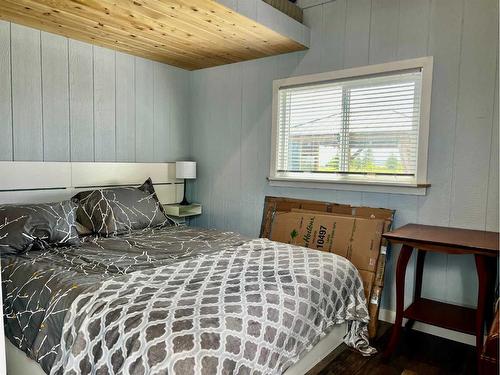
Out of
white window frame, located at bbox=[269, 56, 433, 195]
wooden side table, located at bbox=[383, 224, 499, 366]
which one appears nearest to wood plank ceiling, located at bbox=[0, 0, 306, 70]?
white window frame, located at bbox=[269, 56, 433, 195]

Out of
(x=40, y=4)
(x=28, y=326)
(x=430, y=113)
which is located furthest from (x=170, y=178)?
(x=430, y=113)

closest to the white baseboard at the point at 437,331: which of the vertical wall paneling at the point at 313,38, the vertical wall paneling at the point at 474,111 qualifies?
the vertical wall paneling at the point at 474,111

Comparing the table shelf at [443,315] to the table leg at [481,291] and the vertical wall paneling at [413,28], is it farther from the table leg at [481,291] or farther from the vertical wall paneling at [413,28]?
the vertical wall paneling at [413,28]

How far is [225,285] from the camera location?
179cm

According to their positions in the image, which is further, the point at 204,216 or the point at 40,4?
the point at 204,216

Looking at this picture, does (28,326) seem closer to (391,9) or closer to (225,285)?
(225,285)

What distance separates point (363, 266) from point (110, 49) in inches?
116

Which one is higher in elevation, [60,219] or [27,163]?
[27,163]

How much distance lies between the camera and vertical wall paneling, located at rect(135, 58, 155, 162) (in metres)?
3.67

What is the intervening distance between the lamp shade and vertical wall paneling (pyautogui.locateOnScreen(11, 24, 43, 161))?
1315 mm

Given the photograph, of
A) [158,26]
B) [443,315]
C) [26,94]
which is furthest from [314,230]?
[26,94]

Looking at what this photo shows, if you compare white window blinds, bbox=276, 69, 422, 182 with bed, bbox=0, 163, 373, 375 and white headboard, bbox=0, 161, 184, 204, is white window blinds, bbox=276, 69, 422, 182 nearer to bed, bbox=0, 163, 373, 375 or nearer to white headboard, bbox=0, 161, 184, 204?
bed, bbox=0, 163, 373, 375

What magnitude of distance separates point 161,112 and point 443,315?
315 centimetres

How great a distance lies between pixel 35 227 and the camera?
7.84 ft
